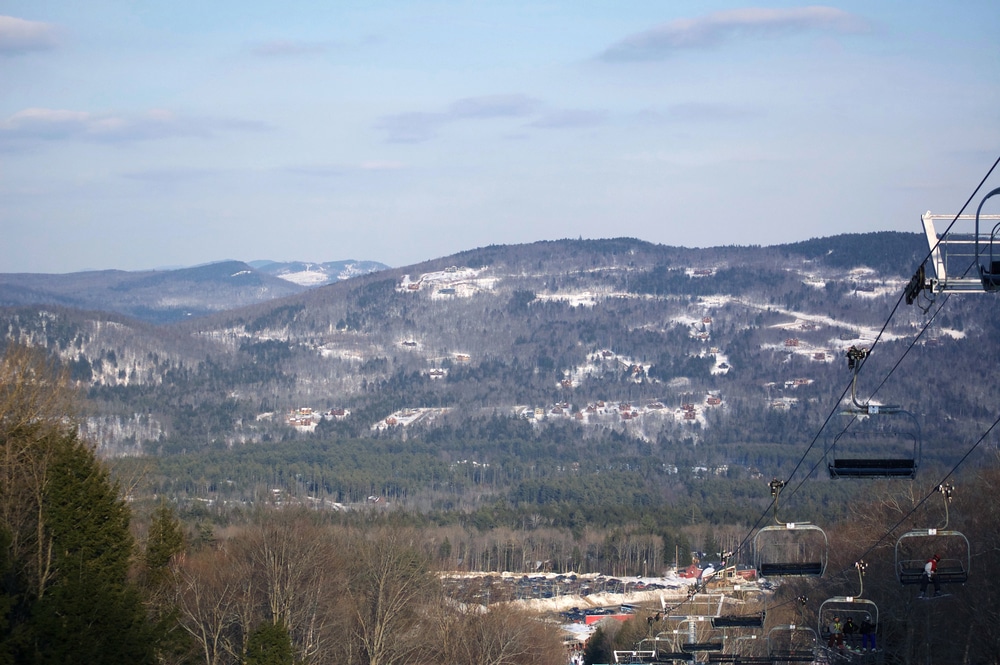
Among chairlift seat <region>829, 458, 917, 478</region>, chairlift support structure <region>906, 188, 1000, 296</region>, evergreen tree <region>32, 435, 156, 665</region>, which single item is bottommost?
evergreen tree <region>32, 435, 156, 665</region>

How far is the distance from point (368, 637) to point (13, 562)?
24.8m

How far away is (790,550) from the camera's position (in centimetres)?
9981

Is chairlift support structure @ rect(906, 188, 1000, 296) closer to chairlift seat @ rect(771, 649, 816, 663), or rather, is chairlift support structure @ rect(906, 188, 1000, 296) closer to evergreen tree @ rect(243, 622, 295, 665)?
chairlift seat @ rect(771, 649, 816, 663)

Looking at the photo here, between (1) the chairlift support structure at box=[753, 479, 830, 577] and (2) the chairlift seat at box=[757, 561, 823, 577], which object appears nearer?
(1) the chairlift support structure at box=[753, 479, 830, 577]

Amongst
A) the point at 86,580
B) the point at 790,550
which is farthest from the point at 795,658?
the point at 790,550

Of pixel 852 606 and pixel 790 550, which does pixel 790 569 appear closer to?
pixel 852 606

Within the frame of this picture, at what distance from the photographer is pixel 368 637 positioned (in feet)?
177

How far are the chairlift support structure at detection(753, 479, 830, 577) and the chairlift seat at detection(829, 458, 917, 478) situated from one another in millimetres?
2030

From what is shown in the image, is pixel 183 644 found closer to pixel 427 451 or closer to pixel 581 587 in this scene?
pixel 581 587

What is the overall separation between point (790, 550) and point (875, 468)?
271ft

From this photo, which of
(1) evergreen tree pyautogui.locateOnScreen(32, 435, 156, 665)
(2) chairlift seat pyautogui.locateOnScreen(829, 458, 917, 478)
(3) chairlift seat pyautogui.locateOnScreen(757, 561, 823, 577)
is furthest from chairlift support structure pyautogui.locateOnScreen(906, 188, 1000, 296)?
(1) evergreen tree pyautogui.locateOnScreen(32, 435, 156, 665)

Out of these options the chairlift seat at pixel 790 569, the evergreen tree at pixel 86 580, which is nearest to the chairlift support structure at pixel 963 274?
the chairlift seat at pixel 790 569

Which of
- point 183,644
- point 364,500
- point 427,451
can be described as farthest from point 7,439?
point 427,451

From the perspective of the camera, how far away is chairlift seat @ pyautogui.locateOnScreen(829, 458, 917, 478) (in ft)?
66.5
